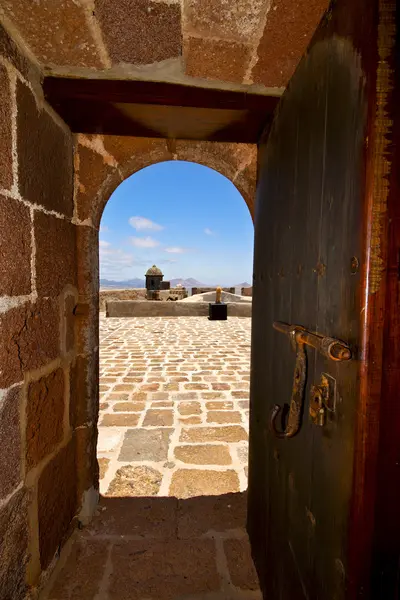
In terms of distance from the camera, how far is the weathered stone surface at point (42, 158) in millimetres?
1277

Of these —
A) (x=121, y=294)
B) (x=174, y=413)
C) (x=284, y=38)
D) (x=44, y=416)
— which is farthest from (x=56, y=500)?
(x=121, y=294)

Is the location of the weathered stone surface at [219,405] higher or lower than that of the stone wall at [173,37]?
lower

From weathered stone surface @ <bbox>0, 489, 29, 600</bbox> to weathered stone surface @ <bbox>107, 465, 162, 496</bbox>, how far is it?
0.95 metres

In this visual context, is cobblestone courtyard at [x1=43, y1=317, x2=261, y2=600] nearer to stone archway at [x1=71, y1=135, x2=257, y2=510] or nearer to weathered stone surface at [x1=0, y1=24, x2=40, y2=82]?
stone archway at [x1=71, y1=135, x2=257, y2=510]

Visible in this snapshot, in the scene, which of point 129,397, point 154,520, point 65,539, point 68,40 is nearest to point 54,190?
point 68,40

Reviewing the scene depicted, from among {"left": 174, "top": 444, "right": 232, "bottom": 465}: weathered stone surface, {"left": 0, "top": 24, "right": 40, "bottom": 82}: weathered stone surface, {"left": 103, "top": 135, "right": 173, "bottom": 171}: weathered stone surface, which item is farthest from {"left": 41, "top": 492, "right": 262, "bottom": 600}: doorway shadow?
{"left": 0, "top": 24, "right": 40, "bottom": 82}: weathered stone surface

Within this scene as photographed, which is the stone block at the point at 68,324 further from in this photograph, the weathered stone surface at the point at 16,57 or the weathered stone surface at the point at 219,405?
the weathered stone surface at the point at 219,405

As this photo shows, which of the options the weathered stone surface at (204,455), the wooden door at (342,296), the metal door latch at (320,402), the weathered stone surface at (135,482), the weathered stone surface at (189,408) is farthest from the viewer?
the weathered stone surface at (189,408)

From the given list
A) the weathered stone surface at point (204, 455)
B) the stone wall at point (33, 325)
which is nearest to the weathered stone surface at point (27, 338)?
the stone wall at point (33, 325)

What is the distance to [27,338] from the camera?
4.46ft

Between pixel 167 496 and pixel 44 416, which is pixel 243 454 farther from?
pixel 44 416

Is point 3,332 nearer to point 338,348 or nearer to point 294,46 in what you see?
point 338,348

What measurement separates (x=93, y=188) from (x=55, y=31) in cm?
82

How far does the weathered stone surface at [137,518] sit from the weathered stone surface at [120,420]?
117 centimetres
